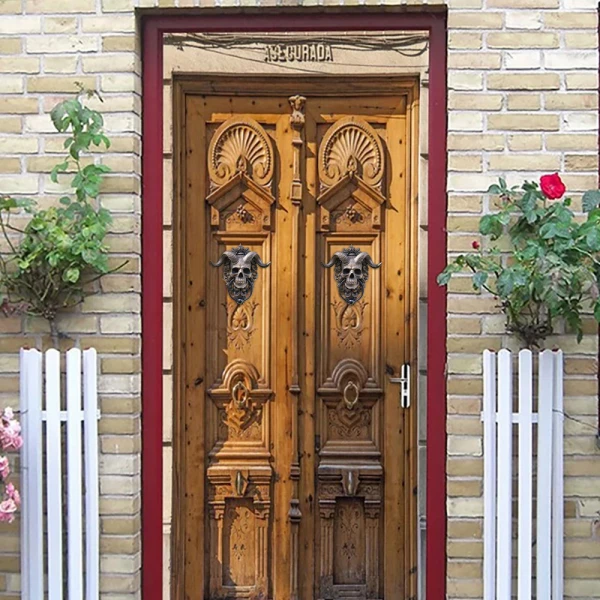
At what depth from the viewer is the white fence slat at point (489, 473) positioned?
3131 mm

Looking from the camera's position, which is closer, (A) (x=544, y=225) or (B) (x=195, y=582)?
(A) (x=544, y=225)

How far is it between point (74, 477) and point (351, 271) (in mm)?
1411

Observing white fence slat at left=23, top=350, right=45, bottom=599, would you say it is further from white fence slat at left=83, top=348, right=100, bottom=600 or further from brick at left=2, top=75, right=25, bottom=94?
brick at left=2, top=75, right=25, bottom=94

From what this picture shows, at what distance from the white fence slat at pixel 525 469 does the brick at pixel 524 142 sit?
78 cm

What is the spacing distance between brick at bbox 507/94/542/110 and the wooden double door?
0.51 meters

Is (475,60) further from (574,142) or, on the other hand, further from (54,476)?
(54,476)

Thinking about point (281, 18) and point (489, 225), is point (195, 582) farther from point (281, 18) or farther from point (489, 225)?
point (281, 18)

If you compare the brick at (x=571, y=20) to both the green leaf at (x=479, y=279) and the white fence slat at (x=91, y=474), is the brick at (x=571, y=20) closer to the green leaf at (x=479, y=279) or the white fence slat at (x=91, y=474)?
the green leaf at (x=479, y=279)

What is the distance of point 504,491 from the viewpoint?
315 centimetres

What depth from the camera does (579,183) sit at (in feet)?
10.5

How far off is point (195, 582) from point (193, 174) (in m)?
1.78

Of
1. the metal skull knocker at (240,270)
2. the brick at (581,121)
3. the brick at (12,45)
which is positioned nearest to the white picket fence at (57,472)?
the metal skull knocker at (240,270)

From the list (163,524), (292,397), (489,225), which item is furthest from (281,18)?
(163,524)

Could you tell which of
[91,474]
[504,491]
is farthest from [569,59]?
[91,474]
